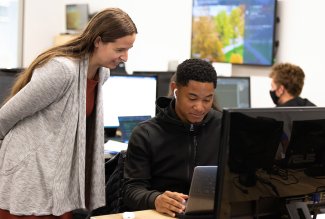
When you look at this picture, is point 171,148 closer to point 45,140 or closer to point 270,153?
point 45,140

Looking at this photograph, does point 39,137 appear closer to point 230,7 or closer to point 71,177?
point 71,177

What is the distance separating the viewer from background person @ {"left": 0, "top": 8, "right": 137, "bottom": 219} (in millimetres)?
1664

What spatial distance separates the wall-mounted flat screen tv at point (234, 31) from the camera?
4.60 metres

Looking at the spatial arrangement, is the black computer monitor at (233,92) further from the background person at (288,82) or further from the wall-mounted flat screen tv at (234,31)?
the wall-mounted flat screen tv at (234,31)

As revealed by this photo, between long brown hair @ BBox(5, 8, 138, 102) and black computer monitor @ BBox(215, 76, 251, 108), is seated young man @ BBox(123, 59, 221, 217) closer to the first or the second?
long brown hair @ BBox(5, 8, 138, 102)

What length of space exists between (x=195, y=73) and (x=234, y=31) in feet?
11.3

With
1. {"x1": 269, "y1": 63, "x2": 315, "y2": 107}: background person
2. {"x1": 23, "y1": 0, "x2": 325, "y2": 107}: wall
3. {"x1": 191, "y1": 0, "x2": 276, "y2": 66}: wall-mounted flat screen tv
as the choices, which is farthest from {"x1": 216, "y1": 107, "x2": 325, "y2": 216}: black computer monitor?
{"x1": 191, "y1": 0, "x2": 276, "y2": 66}: wall-mounted flat screen tv

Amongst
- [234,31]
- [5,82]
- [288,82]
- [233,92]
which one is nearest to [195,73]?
[5,82]

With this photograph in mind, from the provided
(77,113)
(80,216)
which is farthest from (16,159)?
(80,216)

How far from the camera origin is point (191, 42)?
218 inches

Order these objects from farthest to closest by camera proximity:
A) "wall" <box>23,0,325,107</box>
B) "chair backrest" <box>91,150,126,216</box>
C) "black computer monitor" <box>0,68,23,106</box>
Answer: "wall" <box>23,0,325,107</box> < "black computer monitor" <box>0,68,23,106</box> < "chair backrest" <box>91,150,126,216</box>

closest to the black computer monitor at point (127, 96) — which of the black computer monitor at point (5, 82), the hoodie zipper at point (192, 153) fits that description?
the black computer monitor at point (5, 82)

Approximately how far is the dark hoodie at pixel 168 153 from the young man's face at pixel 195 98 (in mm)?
75

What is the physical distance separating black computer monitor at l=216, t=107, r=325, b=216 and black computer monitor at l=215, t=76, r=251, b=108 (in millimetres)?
2366
